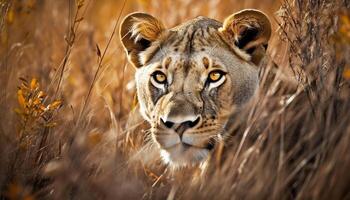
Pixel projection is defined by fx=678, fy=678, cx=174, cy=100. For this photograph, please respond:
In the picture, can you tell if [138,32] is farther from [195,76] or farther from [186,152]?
[186,152]

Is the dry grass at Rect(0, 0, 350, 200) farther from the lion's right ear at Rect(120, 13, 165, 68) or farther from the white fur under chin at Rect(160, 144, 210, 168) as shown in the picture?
the lion's right ear at Rect(120, 13, 165, 68)

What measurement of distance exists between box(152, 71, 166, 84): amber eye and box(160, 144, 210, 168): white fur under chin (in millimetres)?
599

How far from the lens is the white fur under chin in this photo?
499 cm

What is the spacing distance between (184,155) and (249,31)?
1.18 metres

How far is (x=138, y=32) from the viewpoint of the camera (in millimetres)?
5887

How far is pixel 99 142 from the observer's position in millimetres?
5016

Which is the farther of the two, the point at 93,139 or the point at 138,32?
the point at 138,32

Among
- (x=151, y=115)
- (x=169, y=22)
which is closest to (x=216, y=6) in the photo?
(x=169, y=22)

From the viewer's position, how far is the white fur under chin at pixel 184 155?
16.4 ft

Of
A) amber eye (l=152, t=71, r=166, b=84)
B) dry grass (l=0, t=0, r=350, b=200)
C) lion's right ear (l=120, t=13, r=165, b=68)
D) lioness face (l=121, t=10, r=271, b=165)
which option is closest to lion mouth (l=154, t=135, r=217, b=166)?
lioness face (l=121, t=10, r=271, b=165)

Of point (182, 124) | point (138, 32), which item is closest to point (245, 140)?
point (182, 124)

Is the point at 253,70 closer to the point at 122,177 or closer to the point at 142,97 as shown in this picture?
the point at 142,97

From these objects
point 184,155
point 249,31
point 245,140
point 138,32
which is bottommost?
point 184,155

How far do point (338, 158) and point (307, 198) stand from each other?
281 mm
